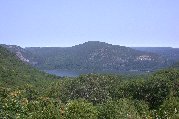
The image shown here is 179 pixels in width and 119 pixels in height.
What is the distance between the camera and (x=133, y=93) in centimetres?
12225

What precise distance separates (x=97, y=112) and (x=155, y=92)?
46.8m

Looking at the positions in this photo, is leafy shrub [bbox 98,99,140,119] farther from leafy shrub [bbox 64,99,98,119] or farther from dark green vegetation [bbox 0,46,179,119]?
leafy shrub [bbox 64,99,98,119]

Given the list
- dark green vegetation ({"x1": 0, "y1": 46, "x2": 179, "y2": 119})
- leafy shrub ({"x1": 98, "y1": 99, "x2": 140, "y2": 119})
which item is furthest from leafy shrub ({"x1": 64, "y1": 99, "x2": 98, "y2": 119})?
leafy shrub ({"x1": 98, "y1": 99, "x2": 140, "y2": 119})

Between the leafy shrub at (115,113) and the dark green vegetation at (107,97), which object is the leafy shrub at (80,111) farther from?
the leafy shrub at (115,113)

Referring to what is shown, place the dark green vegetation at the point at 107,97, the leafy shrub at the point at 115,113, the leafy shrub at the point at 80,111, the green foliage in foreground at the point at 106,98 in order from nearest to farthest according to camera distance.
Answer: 1. the leafy shrub at the point at 115,113
2. the leafy shrub at the point at 80,111
3. the green foliage in foreground at the point at 106,98
4. the dark green vegetation at the point at 107,97

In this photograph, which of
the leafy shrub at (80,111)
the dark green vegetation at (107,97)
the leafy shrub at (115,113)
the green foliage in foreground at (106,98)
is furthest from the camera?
the dark green vegetation at (107,97)

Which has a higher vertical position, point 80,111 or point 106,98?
point 80,111

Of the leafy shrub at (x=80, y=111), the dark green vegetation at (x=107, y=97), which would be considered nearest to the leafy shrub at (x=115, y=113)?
the dark green vegetation at (x=107, y=97)

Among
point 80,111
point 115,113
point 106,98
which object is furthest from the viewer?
point 106,98

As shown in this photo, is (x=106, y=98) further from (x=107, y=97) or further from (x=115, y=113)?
(x=115, y=113)

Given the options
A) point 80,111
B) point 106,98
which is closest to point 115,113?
point 80,111

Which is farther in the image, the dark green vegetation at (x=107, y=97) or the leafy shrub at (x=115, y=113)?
the dark green vegetation at (x=107, y=97)

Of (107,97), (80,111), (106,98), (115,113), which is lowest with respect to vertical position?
(106,98)

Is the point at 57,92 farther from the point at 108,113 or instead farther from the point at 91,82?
the point at 108,113
